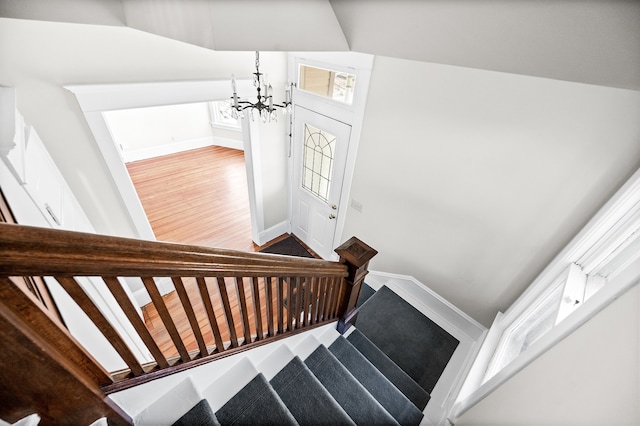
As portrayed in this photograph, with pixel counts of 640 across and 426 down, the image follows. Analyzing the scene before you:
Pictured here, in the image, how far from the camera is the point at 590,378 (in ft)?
2.18

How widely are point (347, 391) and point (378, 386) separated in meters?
0.34

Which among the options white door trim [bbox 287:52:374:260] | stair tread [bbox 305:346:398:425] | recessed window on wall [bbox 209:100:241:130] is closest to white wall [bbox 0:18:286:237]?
white door trim [bbox 287:52:374:260]

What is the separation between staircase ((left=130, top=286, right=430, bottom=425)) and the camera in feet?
3.41

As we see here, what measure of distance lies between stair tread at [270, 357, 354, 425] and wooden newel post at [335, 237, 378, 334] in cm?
54

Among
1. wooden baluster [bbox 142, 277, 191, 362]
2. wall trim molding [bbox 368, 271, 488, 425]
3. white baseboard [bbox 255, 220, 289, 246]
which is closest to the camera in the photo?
wooden baluster [bbox 142, 277, 191, 362]

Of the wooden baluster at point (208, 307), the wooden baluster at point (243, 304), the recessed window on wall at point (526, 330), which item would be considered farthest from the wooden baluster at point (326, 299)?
the recessed window on wall at point (526, 330)

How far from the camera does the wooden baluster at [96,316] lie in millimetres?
591

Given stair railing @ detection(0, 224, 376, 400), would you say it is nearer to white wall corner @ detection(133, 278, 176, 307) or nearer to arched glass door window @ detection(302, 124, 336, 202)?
arched glass door window @ detection(302, 124, 336, 202)

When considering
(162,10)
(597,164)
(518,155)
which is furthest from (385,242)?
(162,10)

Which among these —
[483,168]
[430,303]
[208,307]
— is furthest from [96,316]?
[430,303]

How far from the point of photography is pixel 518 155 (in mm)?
1596

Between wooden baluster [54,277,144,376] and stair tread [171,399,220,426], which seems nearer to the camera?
wooden baluster [54,277,144,376]

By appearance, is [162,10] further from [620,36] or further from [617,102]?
[617,102]

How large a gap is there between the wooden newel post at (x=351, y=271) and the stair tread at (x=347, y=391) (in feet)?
1.04
